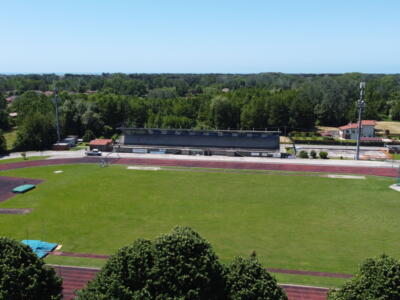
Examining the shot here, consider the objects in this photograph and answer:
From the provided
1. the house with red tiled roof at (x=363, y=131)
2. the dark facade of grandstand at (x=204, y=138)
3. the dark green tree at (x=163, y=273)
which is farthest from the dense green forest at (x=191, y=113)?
the dark green tree at (x=163, y=273)

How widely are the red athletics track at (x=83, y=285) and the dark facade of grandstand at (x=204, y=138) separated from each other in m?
52.4

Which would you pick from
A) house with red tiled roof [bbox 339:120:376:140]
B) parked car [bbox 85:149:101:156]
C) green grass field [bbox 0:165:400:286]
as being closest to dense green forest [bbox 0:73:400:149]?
house with red tiled roof [bbox 339:120:376:140]

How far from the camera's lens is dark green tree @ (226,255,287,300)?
22.1 m

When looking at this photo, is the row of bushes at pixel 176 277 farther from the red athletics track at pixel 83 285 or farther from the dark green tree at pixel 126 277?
the red athletics track at pixel 83 285

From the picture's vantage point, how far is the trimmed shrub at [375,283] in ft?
68.0

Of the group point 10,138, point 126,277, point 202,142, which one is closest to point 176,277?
point 126,277

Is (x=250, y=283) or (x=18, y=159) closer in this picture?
(x=250, y=283)

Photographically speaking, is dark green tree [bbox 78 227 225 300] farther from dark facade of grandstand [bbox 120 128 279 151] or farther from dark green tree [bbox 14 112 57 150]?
dark green tree [bbox 14 112 57 150]

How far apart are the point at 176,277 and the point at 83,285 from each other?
13.5 metres

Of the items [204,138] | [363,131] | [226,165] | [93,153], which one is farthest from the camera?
[363,131]

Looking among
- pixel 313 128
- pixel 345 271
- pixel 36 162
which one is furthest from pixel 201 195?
pixel 313 128

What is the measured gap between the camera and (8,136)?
4134 inches

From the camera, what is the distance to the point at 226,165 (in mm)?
71250

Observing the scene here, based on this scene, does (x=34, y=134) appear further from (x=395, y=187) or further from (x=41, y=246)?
(x=395, y=187)
